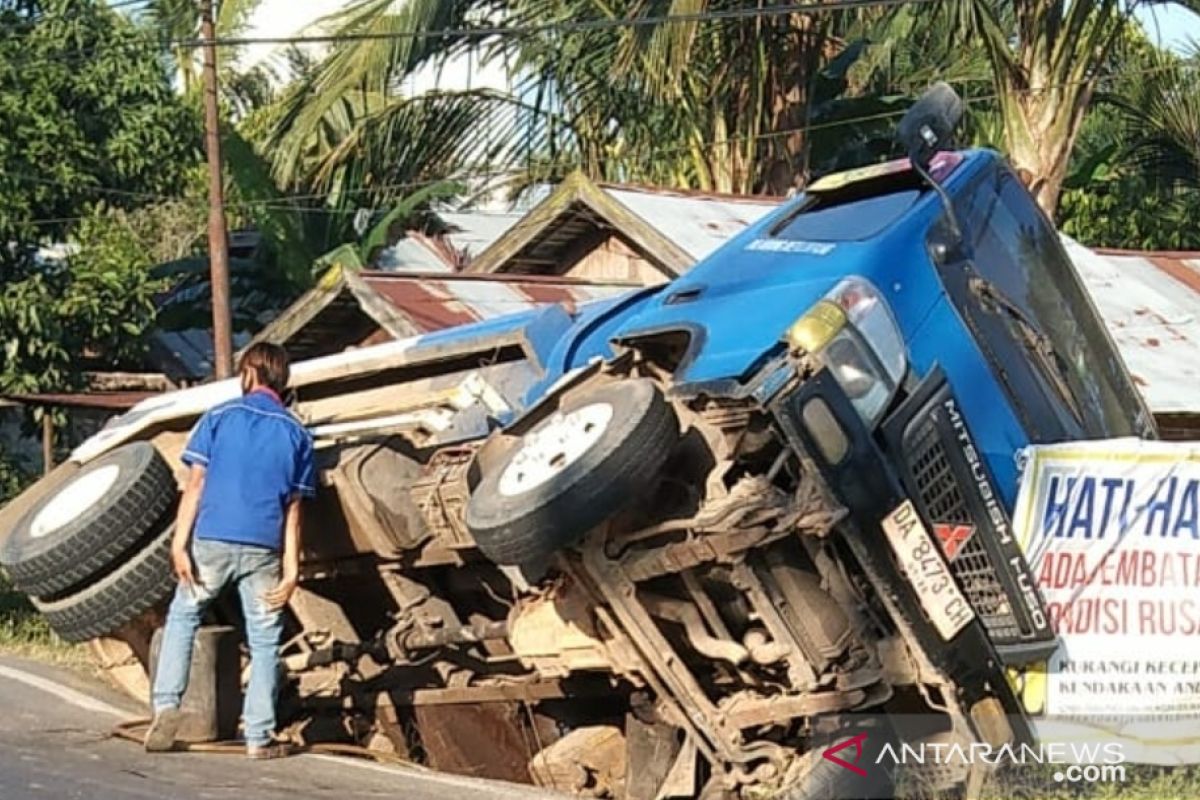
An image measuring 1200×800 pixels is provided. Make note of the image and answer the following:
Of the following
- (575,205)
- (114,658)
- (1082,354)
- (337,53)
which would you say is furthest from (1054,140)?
(114,658)

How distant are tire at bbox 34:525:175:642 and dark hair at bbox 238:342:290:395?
26.9 inches

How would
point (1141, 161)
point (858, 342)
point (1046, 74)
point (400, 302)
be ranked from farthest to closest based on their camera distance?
1. point (1141, 161)
2. point (1046, 74)
3. point (400, 302)
4. point (858, 342)

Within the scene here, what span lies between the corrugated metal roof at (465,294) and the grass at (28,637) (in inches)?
154

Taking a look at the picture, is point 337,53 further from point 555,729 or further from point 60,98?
point 555,729

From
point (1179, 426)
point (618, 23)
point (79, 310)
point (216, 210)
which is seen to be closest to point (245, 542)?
point (618, 23)

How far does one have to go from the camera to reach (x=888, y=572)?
6.05 meters

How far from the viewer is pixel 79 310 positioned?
55.1ft

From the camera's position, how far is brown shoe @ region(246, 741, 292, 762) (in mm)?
6750

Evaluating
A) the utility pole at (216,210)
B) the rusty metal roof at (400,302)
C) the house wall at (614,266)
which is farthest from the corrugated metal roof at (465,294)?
the utility pole at (216,210)

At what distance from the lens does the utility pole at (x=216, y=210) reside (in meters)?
18.9

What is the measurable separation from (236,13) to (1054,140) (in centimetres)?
808

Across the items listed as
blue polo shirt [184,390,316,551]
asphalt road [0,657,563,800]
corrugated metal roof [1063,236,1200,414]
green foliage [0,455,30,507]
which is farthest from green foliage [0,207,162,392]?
blue polo shirt [184,390,316,551]

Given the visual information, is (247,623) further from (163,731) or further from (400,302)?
(400,302)

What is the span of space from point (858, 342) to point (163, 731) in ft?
9.18
